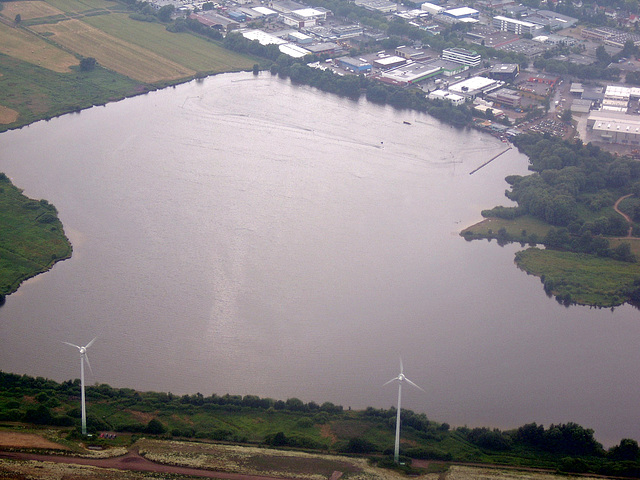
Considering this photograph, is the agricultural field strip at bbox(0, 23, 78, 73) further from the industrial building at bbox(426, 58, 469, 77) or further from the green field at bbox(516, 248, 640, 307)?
the green field at bbox(516, 248, 640, 307)

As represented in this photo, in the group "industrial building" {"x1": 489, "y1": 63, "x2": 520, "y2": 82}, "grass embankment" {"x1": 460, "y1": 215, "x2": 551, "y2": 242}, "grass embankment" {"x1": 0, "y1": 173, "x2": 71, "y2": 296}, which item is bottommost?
"grass embankment" {"x1": 0, "y1": 173, "x2": 71, "y2": 296}

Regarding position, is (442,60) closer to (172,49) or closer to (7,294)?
(172,49)

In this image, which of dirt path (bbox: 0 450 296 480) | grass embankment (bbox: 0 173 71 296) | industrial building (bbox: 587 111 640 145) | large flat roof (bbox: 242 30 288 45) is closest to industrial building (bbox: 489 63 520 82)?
industrial building (bbox: 587 111 640 145)

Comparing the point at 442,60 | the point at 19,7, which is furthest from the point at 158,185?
the point at 19,7

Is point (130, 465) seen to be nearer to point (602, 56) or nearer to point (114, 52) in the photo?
point (114, 52)

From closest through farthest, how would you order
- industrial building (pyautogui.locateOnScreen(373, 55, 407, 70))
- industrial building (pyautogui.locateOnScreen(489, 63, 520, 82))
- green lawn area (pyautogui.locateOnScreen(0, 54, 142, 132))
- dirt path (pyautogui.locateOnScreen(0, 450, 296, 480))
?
dirt path (pyautogui.locateOnScreen(0, 450, 296, 480)) < green lawn area (pyautogui.locateOnScreen(0, 54, 142, 132)) < industrial building (pyautogui.locateOnScreen(489, 63, 520, 82)) < industrial building (pyautogui.locateOnScreen(373, 55, 407, 70))

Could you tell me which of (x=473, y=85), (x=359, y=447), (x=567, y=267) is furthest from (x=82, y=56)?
(x=359, y=447)
